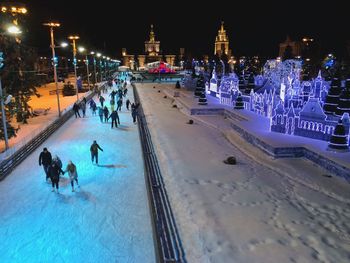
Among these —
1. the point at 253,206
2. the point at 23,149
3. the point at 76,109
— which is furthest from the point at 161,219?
the point at 76,109

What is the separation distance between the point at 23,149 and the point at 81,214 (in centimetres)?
695

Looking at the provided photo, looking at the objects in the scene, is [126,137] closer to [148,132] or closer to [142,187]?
[148,132]

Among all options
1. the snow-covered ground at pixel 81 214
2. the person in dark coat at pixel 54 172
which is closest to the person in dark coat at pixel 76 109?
the snow-covered ground at pixel 81 214

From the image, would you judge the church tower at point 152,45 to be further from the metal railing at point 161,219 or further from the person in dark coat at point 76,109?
the metal railing at point 161,219

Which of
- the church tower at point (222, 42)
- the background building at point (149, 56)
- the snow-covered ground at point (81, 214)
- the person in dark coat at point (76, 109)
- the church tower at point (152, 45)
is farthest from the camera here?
the church tower at point (152, 45)

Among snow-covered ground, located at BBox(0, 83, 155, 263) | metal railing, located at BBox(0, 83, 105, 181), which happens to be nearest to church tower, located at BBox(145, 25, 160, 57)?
A: metal railing, located at BBox(0, 83, 105, 181)

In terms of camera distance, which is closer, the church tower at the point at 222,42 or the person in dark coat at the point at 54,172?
the person in dark coat at the point at 54,172

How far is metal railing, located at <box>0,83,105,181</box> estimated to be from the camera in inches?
498

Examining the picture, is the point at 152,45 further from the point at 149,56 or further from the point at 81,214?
the point at 81,214

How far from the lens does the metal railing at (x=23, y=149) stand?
1264 centimetres

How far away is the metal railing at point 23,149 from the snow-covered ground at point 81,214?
0.28 metres

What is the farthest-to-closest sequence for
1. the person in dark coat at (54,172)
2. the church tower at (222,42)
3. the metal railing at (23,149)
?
the church tower at (222,42)
the metal railing at (23,149)
the person in dark coat at (54,172)

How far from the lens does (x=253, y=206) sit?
1001 cm

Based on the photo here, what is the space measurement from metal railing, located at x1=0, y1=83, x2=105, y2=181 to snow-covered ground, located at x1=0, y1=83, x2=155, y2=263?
10.9 inches
